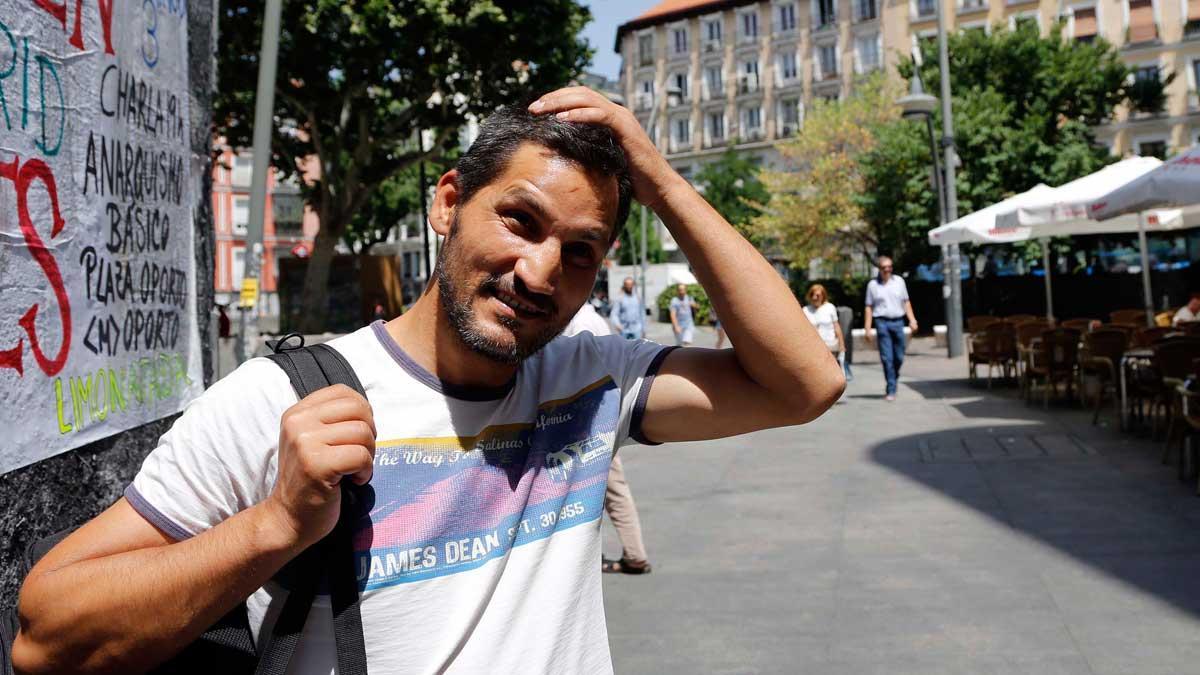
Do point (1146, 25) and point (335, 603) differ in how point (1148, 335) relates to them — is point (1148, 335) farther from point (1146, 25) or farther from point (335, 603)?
point (1146, 25)

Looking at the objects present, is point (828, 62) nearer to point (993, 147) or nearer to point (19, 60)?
point (993, 147)

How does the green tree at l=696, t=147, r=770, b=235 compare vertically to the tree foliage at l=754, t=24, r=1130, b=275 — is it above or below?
above

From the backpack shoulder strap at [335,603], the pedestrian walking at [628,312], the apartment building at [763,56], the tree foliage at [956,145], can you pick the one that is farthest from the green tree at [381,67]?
the apartment building at [763,56]

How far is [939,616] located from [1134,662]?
84 cm

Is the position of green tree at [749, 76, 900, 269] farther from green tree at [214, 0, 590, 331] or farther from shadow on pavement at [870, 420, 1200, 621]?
shadow on pavement at [870, 420, 1200, 621]

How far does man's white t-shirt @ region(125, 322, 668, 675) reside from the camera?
1303 mm

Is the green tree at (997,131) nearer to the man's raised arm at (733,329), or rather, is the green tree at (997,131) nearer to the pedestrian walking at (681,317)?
the pedestrian walking at (681,317)

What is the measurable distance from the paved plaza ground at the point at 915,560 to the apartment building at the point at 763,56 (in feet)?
162

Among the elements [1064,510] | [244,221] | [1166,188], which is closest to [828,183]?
[1166,188]

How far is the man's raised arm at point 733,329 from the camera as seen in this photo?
164 cm

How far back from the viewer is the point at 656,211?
1.70 m

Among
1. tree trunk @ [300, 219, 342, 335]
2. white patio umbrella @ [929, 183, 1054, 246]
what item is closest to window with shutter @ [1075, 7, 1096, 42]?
white patio umbrella @ [929, 183, 1054, 246]

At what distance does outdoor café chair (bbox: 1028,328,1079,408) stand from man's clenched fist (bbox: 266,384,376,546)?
11.7 meters

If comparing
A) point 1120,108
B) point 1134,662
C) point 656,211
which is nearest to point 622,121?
point 656,211
